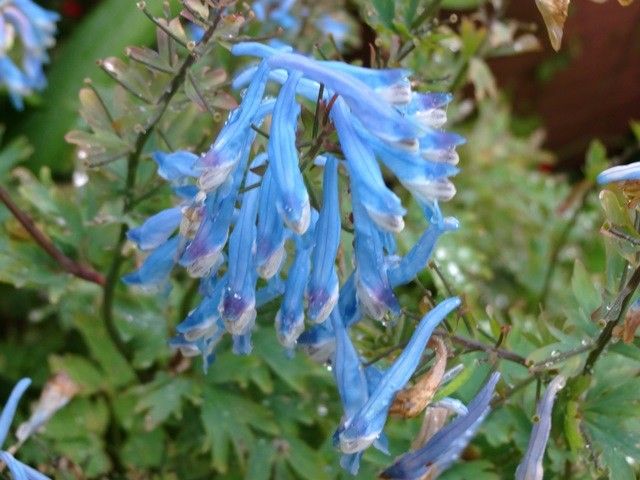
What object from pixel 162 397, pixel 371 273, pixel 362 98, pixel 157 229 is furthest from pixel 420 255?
pixel 162 397

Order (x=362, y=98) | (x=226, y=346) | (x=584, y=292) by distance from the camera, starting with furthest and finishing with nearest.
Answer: (x=226, y=346), (x=584, y=292), (x=362, y=98)

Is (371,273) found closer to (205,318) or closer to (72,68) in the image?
(205,318)

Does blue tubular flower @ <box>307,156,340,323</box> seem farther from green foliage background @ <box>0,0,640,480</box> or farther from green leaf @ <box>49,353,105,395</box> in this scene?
green leaf @ <box>49,353,105,395</box>

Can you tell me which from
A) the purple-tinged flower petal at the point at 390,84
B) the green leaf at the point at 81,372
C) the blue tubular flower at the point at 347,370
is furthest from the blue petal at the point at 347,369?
the green leaf at the point at 81,372

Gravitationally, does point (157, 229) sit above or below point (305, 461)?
above

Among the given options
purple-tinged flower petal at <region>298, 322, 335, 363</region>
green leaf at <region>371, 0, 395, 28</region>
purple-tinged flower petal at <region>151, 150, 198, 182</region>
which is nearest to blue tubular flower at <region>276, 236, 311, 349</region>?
purple-tinged flower petal at <region>298, 322, 335, 363</region>

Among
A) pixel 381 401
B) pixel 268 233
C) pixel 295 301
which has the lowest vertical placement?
pixel 381 401

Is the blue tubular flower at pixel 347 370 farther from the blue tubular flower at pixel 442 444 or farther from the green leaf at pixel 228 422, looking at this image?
the green leaf at pixel 228 422
